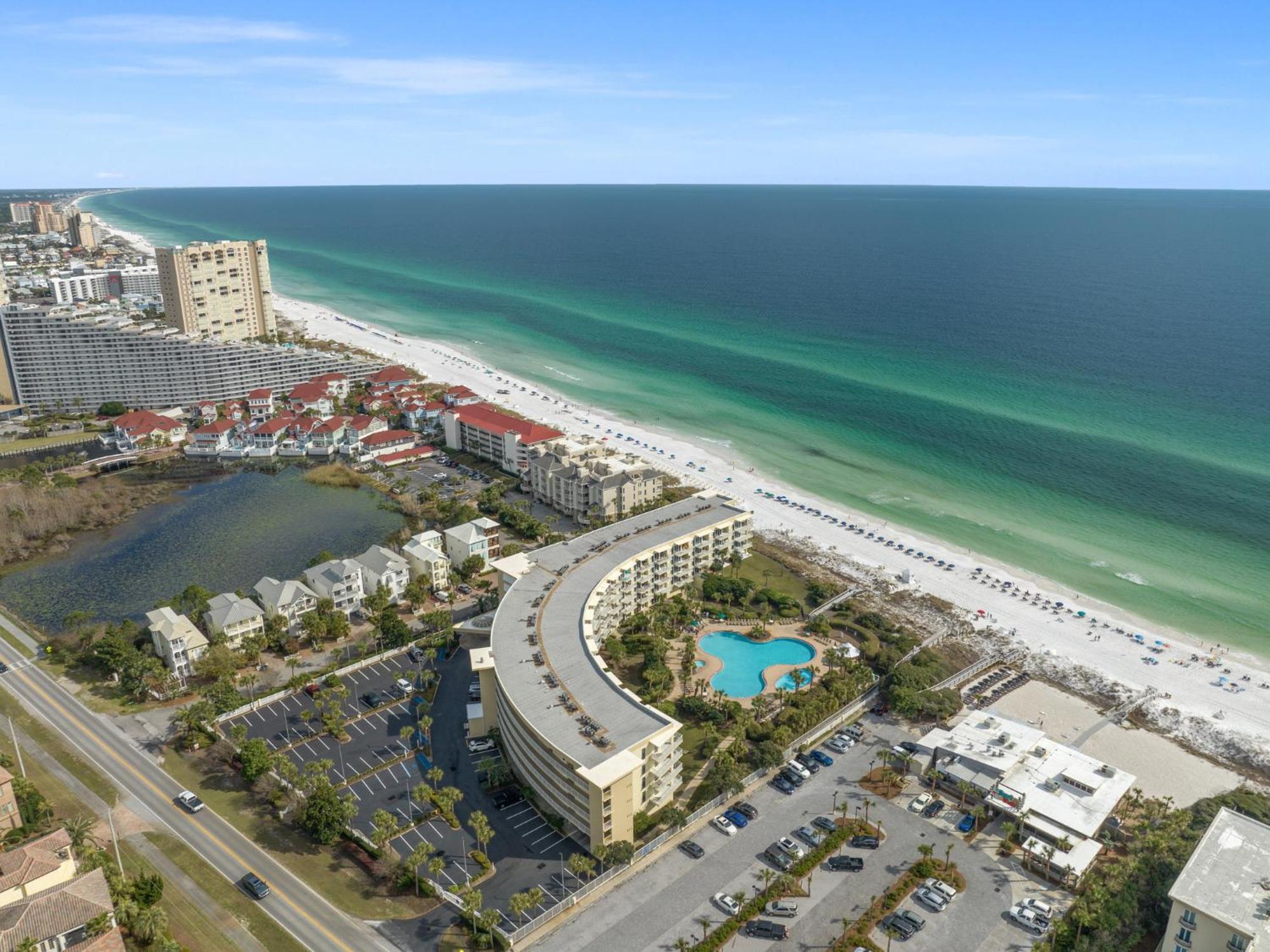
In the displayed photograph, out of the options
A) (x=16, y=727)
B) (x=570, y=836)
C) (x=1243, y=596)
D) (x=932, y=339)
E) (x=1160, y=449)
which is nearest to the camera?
(x=570, y=836)

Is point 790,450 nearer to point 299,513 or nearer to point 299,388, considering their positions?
point 299,513

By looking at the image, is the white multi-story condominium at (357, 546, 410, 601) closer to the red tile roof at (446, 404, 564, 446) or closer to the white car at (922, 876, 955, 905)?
the red tile roof at (446, 404, 564, 446)

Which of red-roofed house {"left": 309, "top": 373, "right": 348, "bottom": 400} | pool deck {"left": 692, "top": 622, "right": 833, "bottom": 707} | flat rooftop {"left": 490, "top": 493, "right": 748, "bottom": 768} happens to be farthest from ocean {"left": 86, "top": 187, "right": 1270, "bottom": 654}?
flat rooftop {"left": 490, "top": 493, "right": 748, "bottom": 768}

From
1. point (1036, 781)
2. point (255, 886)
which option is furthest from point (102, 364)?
point (1036, 781)

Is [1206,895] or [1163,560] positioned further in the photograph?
[1163,560]

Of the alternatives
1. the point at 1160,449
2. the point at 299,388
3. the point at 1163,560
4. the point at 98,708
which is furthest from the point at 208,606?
the point at 1160,449

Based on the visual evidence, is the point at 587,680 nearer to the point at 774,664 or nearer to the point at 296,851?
the point at 296,851

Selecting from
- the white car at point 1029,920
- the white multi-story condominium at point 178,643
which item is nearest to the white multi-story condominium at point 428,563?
the white multi-story condominium at point 178,643
